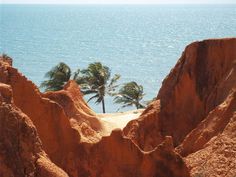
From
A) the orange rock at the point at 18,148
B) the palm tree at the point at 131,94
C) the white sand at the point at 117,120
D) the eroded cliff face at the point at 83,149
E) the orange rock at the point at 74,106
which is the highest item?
the orange rock at the point at 18,148

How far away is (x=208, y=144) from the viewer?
63.2 feet

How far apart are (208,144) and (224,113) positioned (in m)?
1.70

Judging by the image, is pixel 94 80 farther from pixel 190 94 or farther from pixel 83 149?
pixel 83 149

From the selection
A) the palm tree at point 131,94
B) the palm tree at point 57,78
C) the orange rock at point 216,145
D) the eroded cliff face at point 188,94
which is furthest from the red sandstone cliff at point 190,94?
the palm tree at point 131,94

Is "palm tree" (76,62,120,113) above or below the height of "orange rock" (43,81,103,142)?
below

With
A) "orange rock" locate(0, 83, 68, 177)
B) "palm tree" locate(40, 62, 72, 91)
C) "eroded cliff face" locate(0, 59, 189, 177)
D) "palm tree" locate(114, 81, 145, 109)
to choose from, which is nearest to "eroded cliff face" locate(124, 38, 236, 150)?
"eroded cliff face" locate(0, 59, 189, 177)

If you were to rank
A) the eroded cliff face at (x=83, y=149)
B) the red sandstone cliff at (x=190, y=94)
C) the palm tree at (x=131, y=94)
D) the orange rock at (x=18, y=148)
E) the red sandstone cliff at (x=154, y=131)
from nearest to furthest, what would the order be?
the orange rock at (x=18, y=148) → the red sandstone cliff at (x=154, y=131) → the eroded cliff face at (x=83, y=149) → the red sandstone cliff at (x=190, y=94) → the palm tree at (x=131, y=94)

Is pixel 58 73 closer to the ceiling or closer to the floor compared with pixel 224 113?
closer to the floor

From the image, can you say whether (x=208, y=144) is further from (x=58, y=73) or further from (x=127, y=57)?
(x=127, y=57)

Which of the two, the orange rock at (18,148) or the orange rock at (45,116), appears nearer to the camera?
the orange rock at (18,148)

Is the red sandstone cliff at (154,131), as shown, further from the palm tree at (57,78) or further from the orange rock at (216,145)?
the palm tree at (57,78)

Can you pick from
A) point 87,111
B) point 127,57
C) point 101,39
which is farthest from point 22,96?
point 101,39

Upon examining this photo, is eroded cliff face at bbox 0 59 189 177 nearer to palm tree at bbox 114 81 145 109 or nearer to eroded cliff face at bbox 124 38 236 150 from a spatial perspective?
eroded cliff face at bbox 124 38 236 150

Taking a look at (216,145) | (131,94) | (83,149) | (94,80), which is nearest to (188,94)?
(216,145)
